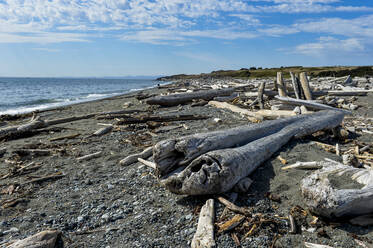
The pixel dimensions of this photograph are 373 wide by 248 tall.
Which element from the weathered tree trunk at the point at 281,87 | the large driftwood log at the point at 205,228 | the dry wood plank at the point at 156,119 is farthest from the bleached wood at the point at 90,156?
the weathered tree trunk at the point at 281,87

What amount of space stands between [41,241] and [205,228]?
200 centimetres

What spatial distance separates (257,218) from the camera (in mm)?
3021

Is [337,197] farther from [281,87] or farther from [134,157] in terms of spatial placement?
[281,87]

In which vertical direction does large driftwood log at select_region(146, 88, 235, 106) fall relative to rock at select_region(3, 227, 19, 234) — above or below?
above

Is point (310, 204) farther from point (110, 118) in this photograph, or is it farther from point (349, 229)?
point (110, 118)

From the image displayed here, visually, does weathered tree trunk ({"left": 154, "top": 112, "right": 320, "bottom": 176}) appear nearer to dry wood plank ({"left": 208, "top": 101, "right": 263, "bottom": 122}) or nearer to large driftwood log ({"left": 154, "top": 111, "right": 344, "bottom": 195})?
large driftwood log ({"left": 154, "top": 111, "right": 344, "bottom": 195})

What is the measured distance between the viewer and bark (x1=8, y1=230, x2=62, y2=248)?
2.76 meters

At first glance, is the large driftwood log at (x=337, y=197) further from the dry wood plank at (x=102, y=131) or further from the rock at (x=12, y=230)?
the dry wood plank at (x=102, y=131)

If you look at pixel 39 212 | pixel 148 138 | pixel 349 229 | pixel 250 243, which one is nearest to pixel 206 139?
pixel 250 243

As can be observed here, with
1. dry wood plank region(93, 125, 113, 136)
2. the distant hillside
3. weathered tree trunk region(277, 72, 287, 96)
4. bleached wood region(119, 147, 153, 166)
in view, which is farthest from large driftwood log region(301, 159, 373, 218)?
the distant hillside

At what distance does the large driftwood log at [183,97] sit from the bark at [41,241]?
995cm

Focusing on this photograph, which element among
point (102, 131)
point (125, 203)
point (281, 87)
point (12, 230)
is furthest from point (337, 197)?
point (281, 87)

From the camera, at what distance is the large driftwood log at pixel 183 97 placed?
500 inches

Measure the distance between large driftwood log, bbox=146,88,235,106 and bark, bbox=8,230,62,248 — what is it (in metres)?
9.95
